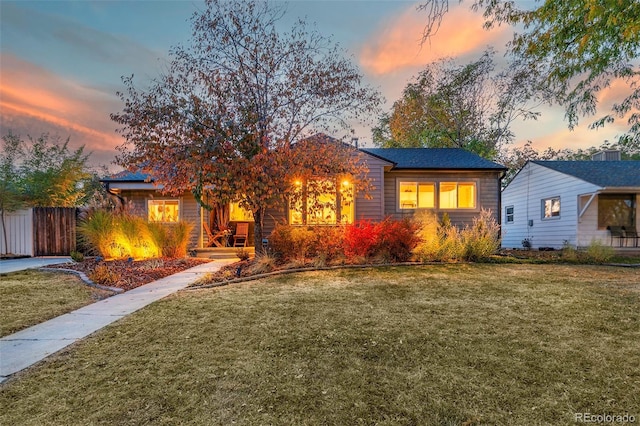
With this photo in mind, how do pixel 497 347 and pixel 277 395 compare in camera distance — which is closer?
pixel 277 395

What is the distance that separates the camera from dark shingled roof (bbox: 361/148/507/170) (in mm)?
11391

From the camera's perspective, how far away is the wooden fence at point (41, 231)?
1002cm

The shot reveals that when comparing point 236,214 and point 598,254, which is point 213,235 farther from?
point 598,254

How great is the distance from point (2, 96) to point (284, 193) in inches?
370

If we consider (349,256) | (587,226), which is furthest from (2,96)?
(587,226)

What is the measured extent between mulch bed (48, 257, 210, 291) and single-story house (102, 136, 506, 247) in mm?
2936

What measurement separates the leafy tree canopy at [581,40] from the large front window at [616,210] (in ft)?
20.1

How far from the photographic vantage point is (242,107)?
263 inches

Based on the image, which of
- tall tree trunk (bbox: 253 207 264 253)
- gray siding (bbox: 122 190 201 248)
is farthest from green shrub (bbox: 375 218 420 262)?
gray siding (bbox: 122 190 201 248)

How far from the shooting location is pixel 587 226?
1115 centimetres

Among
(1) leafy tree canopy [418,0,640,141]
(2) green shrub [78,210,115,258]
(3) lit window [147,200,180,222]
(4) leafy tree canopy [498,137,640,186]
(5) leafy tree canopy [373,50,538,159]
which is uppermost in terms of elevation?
(5) leafy tree canopy [373,50,538,159]

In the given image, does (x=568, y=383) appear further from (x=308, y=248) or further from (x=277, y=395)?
(x=308, y=248)

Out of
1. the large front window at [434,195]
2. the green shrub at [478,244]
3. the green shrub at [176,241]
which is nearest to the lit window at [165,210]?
the green shrub at [176,241]

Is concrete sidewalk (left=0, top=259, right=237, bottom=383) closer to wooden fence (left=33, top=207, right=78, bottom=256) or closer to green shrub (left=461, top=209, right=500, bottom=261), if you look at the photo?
wooden fence (left=33, top=207, right=78, bottom=256)
